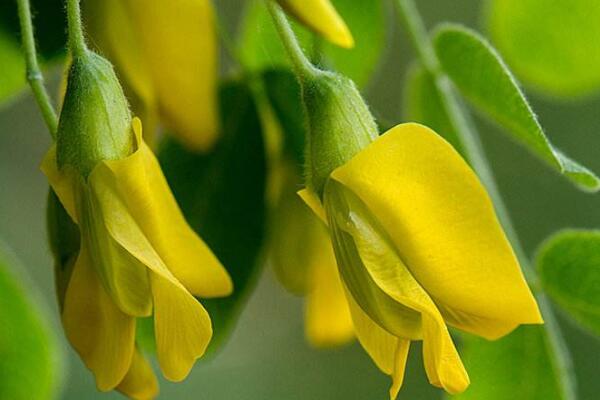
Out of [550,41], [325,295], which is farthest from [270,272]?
[325,295]

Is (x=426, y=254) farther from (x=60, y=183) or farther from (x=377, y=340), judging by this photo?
(x=60, y=183)

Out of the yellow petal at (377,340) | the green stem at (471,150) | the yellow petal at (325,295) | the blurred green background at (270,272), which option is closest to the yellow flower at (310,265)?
the yellow petal at (325,295)

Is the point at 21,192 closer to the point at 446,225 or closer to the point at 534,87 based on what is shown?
the point at 534,87

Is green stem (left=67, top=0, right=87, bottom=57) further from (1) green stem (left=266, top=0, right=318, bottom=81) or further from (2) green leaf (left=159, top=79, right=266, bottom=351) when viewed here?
(2) green leaf (left=159, top=79, right=266, bottom=351)

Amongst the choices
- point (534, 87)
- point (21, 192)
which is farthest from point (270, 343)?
point (534, 87)

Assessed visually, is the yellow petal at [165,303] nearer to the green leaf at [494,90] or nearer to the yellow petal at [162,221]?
the yellow petal at [162,221]

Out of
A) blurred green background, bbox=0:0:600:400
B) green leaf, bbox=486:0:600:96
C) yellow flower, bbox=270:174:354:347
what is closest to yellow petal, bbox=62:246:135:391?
Result: yellow flower, bbox=270:174:354:347
